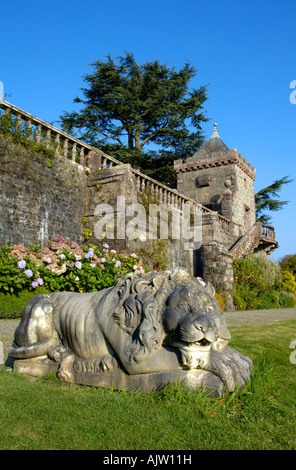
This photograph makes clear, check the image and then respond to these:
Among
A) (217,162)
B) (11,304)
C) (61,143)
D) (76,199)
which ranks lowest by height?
(11,304)

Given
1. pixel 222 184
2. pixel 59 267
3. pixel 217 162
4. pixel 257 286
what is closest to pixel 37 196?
pixel 59 267

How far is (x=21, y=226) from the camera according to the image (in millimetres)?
9359

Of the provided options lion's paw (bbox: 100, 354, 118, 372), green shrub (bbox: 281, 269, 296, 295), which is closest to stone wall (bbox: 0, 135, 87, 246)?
lion's paw (bbox: 100, 354, 118, 372)

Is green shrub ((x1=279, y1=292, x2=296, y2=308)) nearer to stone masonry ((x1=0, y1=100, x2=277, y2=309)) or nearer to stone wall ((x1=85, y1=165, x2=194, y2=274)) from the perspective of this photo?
stone masonry ((x1=0, y1=100, x2=277, y2=309))

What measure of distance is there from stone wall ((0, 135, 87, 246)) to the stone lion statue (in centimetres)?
612

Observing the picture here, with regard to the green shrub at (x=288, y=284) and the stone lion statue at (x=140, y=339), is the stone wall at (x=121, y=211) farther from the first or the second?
the green shrub at (x=288, y=284)

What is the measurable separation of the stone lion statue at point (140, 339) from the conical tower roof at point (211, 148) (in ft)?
67.7

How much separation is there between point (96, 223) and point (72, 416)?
9125mm

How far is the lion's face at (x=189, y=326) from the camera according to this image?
2.58 m

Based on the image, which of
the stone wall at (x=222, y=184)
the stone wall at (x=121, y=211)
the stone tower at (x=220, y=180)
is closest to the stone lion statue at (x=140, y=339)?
the stone wall at (x=121, y=211)

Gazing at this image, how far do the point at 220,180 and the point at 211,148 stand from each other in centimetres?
264

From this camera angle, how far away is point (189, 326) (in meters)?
2.58

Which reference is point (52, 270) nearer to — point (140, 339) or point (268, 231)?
point (140, 339)
